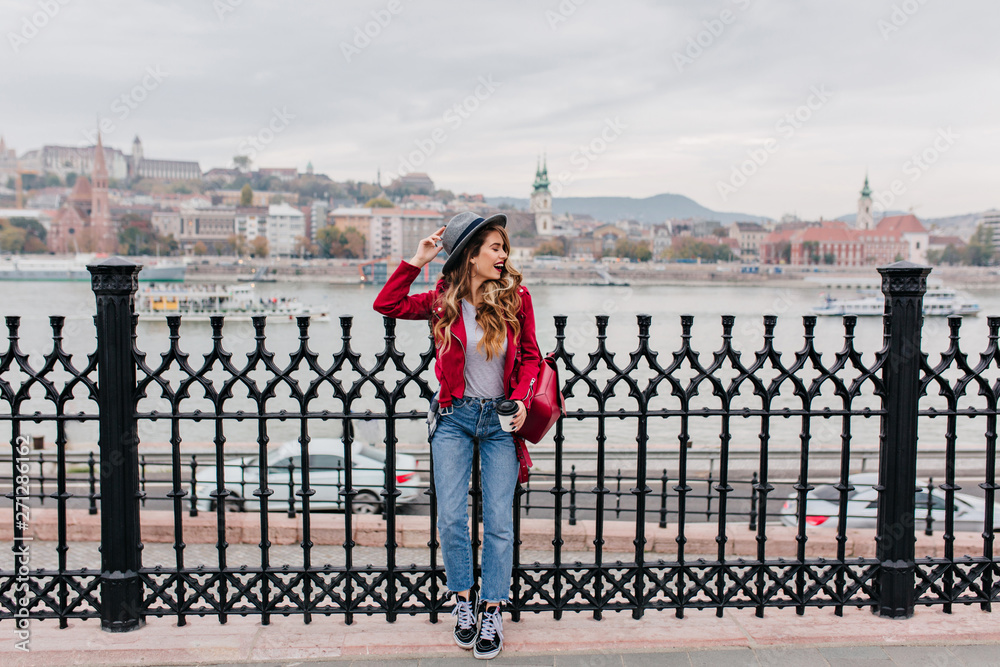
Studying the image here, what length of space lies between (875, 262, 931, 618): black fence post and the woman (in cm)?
148

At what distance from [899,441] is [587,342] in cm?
3997

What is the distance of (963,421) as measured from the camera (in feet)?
74.4

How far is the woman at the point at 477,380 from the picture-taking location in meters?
2.91

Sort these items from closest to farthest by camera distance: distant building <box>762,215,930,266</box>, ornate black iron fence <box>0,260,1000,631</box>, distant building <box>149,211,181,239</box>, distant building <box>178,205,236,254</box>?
ornate black iron fence <box>0,260,1000,631</box>
distant building <box>762,215,930,266</box>
distant building <box>178,205,236,254</box>
distant building <box>149,211,181,239</box>

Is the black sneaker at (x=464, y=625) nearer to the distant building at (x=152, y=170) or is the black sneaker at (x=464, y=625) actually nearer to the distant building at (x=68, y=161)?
the distant building at (x=68, y=161)

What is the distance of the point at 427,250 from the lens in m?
3.03

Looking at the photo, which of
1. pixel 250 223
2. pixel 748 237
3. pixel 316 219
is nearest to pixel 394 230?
pixel 316 219

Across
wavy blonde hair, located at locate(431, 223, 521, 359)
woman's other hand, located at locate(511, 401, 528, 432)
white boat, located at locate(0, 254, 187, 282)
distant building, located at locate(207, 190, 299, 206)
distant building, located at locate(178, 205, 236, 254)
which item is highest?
distant building, located at locate(207, 190, 299, 206)

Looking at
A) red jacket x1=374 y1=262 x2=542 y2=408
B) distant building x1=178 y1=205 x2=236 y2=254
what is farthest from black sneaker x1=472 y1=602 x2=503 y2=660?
distant building x1=178 y1=205 x2=236 y2=254

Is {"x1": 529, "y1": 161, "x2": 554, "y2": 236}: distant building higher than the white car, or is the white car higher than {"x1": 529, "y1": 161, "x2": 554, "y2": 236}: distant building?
{"x1": 529, "y1": 161, "x2": 554, "y2": 236}: distant building

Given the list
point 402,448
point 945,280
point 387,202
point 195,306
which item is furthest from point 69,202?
point 402,448

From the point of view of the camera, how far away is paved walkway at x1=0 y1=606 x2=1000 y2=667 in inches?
115

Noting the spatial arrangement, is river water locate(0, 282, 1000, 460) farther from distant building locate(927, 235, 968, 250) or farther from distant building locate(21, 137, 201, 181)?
distant building locate(21, 137, 201, 181)

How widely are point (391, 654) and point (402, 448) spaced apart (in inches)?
335
